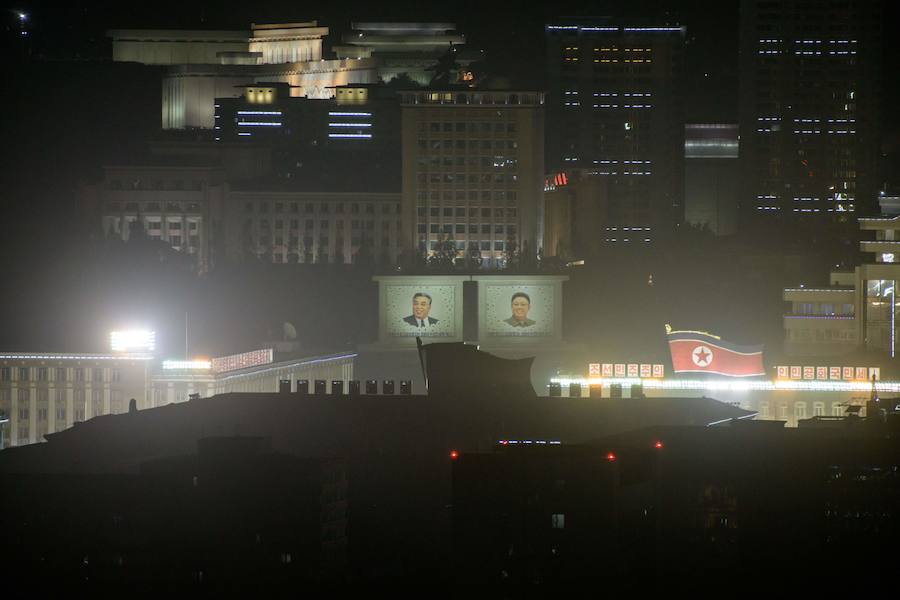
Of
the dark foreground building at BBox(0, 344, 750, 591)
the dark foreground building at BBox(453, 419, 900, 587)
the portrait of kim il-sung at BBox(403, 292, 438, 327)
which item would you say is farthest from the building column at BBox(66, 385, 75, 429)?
the dark foreground building at BBox(453, 419, 900, 587)

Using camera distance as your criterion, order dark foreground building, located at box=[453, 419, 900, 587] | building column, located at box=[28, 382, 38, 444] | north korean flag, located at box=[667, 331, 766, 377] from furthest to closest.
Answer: north korean flag, located at box=[667, 331, 766, 377], building column, located at box=[28, 382, 38, 444], dark foreground building, located at box=[453, 419, 900, 587]

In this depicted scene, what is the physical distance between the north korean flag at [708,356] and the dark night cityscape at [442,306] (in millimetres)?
85

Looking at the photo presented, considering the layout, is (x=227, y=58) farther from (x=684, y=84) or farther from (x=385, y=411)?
(x=385, y=411)

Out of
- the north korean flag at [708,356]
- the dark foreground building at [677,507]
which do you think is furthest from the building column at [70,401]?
the dark foreground building at [677,507]

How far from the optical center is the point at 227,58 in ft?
414

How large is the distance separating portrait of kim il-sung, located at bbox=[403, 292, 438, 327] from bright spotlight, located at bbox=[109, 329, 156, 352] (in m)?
19.0

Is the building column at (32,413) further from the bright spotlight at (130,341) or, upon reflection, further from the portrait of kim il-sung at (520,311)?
the portrait of kim il-sung at (520,311)

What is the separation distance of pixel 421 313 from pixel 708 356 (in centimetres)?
1975

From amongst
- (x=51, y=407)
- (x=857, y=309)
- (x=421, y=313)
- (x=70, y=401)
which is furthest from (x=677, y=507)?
(x=421, y=313)

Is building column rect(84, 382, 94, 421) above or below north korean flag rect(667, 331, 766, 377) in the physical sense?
below

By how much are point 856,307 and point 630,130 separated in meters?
61.0

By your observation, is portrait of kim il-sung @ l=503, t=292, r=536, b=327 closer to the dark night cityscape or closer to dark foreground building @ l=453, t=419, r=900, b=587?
the dark night cityscape

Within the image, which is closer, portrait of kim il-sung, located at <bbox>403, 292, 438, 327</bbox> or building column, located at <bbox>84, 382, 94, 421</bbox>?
building column, located at <bbox>84, 382, 94, 421</bbox>

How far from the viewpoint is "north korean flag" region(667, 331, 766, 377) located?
63.5 metres
